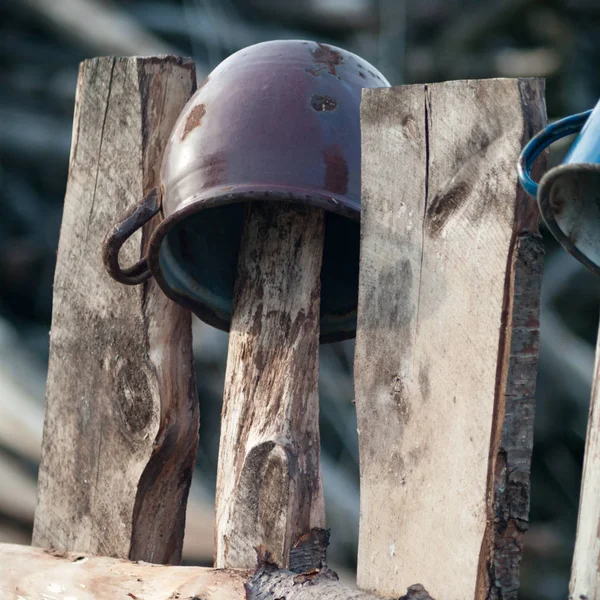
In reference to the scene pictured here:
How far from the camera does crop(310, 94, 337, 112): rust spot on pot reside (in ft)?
6.65

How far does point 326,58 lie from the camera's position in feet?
6.94

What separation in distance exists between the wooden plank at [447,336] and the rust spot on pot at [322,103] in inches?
7.2

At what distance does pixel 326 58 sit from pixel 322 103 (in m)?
0.13

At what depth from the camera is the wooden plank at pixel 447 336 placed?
1.67 m

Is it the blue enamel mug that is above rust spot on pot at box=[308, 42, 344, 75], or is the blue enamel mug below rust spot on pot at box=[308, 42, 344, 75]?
below

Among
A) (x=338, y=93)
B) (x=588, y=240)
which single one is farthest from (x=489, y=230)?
(x=338, y=93)

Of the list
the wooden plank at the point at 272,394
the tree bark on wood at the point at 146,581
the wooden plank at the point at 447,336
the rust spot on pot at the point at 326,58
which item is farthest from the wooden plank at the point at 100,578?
the rust spot on pot at the point at 326,58

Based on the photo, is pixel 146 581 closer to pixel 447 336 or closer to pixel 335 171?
pixel 447 336

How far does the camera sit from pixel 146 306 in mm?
2328

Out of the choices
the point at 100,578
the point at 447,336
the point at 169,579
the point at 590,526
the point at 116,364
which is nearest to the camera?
the point at 590,526

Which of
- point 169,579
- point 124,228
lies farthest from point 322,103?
point 169,579

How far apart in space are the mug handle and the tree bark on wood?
0.69 m

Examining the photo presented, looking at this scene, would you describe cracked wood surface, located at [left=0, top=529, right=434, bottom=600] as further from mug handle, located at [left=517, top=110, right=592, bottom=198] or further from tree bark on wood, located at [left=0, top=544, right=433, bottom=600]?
mug handle, located at [left=517, top=110, right=592, bottom=198]

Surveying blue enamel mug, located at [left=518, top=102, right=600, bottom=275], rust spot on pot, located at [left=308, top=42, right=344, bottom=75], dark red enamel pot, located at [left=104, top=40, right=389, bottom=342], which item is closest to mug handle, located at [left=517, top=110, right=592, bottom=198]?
blue enamel mug, located at [left=518, top=102, right=600, bottom=275]
